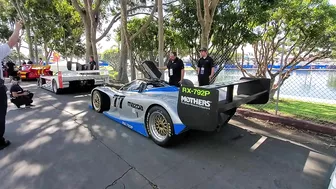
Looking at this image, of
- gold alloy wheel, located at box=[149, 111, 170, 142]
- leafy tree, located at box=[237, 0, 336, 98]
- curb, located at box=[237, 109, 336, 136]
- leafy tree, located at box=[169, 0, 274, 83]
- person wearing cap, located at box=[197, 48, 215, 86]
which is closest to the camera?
gold alloy wheel, located at box=[149, 111, 170, 142]

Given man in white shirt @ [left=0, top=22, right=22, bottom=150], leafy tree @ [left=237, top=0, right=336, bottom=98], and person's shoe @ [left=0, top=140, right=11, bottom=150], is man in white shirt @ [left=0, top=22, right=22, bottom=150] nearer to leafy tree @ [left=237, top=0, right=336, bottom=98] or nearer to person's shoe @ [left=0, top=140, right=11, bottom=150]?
person's shoe @ [left=0, top=140, right=11, bottom=150]

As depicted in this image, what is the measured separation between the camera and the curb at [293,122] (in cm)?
362

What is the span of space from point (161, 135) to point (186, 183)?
110cm

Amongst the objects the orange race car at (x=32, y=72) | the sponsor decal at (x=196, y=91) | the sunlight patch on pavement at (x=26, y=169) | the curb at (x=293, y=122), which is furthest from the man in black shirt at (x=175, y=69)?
the orange race car at (x=32, y=72)

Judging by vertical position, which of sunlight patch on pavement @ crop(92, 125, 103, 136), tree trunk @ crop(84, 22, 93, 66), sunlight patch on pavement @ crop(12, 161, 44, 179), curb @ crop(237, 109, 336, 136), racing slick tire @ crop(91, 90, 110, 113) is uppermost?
tree trunk @ crop(84, 22, 93, 66)

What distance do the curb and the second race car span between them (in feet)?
2.32

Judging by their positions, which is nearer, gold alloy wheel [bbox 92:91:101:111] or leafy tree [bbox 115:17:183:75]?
gold alloy wheel [bbox 92:91:101:111]

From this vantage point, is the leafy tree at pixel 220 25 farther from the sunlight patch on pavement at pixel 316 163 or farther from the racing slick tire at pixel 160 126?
the sunlight patch on pavement at pixel 316 163

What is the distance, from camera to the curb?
11.9ft

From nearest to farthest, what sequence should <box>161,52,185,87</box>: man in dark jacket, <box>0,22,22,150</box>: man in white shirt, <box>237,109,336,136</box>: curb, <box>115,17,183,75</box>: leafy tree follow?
<box>0,22,22,150</box>: man in white shirt → <box>237,109,336,136</box>: curb → <box>161,52,185,87</box>: man in dark jacket → <box>115,17,183,75</box>: leafy tree

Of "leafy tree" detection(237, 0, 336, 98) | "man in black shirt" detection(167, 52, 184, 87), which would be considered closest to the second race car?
"man in black shirt" detection(167, 52, 184, 87)

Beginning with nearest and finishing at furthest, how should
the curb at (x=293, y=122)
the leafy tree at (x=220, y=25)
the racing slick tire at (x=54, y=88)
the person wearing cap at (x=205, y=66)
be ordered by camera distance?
the curb at (x=293, y=122) → the person wearing cap at (x=205, y=66) → the racing slick tire at (x=54, y=88) → the leafy tree at (x=220, y=25)

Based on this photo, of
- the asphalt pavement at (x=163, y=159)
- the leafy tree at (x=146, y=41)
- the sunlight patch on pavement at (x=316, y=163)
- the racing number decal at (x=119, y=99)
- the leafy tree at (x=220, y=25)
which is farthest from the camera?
the leafy tree at (x=146, y=41)

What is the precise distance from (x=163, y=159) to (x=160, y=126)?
1.97 ft
